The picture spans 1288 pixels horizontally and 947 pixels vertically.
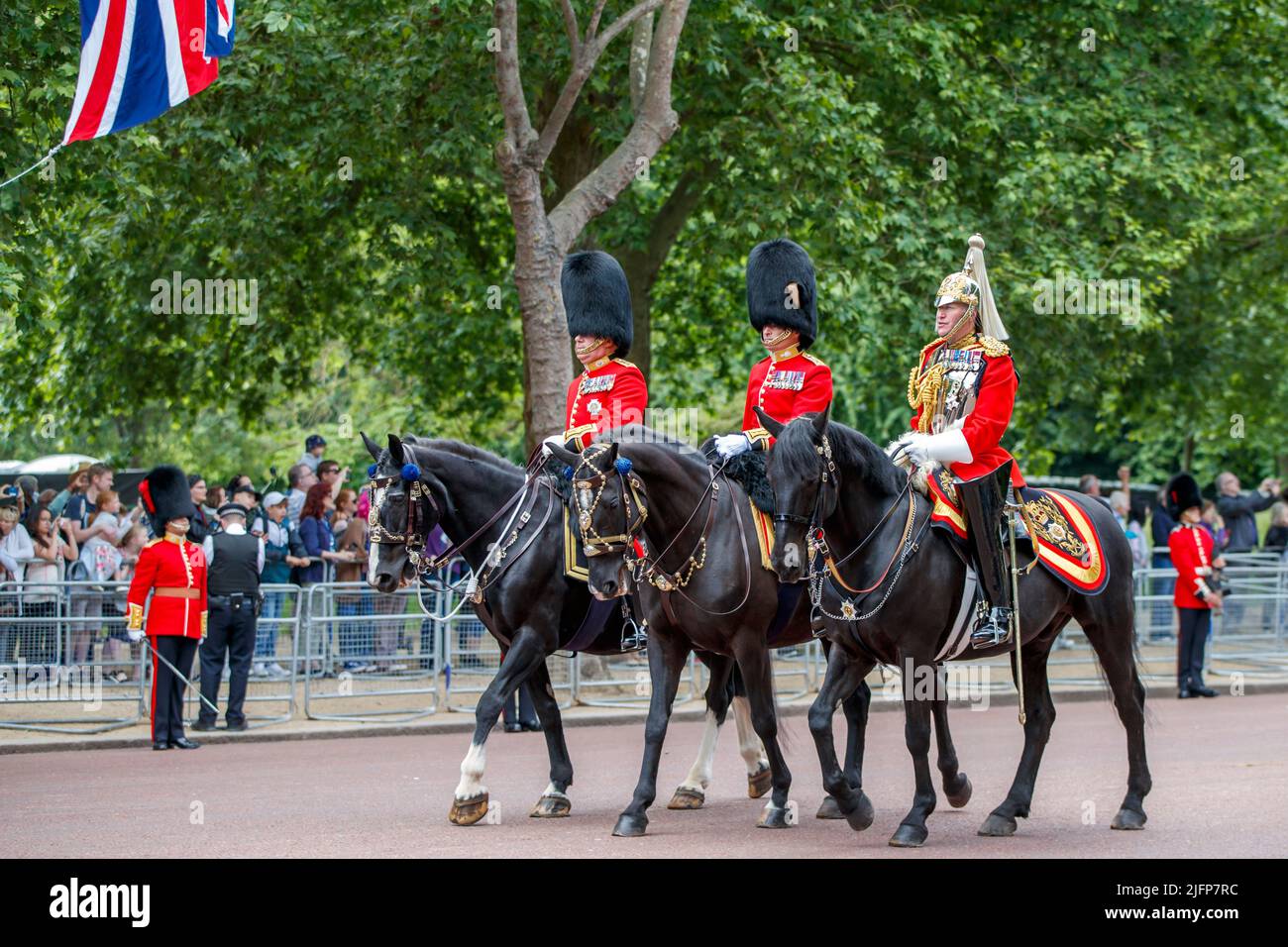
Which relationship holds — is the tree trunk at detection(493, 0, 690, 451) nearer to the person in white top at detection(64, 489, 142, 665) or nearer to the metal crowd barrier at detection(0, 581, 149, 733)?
the person in white top at detection(64, 489, 142, 665)

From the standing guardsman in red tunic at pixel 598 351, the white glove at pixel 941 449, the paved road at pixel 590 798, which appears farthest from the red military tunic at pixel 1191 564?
the white glove at pixel 941 449

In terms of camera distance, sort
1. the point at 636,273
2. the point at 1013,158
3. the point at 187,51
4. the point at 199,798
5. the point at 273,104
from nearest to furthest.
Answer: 1. the point at 199,798
2. the point at 187,51
3. the point at 273,104
4. the point at 1013,158
5. the point at 636,273

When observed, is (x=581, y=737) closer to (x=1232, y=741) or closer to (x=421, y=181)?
(x=1232, y=741)

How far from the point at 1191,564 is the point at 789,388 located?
9.77 meters

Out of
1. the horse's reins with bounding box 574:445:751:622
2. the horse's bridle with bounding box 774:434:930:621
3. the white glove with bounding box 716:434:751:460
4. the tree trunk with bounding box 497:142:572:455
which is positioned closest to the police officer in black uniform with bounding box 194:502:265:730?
the tree trunk with bounding box 497:142:572:455

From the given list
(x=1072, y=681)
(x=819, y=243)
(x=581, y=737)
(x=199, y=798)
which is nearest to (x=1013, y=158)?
(x=819, y=243)

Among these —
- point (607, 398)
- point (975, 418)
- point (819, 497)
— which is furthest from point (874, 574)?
point (607, 398)

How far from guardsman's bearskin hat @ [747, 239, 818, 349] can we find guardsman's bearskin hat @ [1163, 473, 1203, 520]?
30.2ft

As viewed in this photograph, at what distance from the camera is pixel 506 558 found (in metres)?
10.7

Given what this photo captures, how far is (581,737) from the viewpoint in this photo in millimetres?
15594

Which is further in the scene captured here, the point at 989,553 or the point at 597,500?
the point at 989,553

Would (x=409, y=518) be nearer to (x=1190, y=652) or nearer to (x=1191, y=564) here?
(x=1191, y=564)

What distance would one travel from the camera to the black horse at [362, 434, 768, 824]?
1054 cm

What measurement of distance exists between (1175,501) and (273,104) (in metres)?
10.5
